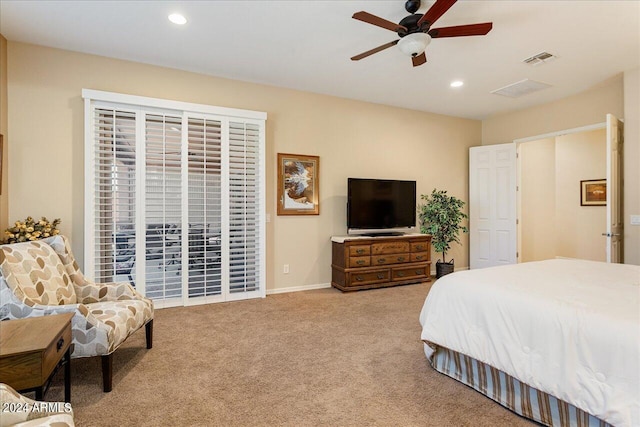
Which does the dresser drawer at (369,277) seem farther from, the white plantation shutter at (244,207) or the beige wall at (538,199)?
the beige wall at (538,199)

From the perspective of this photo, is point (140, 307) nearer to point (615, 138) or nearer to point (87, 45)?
point (87, 45)

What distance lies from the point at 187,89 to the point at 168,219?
1673 millimetres

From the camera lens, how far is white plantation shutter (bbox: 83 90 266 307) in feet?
11.9

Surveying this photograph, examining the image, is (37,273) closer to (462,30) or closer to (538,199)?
(462,30)

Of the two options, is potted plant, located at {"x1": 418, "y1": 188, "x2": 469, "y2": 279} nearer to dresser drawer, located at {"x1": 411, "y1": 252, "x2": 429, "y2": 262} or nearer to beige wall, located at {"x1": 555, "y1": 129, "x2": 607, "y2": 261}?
dresser drawer, located at {"x1": 411, "y1": 252, "x2": 429, "y2": 262}

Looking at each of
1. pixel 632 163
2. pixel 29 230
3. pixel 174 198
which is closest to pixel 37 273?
pixel 29 230

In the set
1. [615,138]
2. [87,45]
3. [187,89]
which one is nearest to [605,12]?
[615,138]

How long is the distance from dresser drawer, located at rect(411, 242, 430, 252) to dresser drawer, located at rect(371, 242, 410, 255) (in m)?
0.10

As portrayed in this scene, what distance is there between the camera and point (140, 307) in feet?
8.28

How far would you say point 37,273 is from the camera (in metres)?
2.25

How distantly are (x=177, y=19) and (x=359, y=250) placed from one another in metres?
3.44

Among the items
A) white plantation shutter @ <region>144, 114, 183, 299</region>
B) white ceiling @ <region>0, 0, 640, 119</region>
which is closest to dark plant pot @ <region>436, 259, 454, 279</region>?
white ceiling @ <region>0, 0, 640, 119</region>

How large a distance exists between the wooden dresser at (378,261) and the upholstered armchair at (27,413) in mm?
3706

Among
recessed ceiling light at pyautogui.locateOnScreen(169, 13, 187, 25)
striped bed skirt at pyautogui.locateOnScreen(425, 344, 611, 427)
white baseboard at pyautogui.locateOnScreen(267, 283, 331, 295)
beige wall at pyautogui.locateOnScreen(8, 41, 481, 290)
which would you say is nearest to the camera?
striped bed skirt at pyautogui.locateOnScreen(425, 344, 611, 427)
